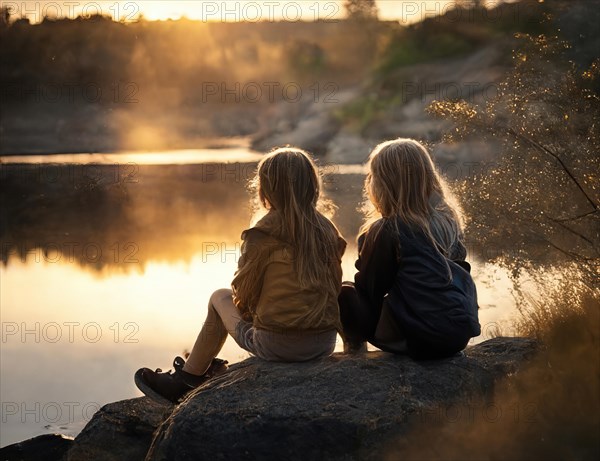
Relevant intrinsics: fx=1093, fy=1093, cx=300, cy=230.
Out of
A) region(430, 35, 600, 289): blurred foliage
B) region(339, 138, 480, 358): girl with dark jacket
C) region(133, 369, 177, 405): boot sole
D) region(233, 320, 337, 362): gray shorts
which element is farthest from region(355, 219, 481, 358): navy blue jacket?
region(430, 35, 600, 289): blurred foliage

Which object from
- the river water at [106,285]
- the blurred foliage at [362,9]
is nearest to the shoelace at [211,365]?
the river water at [106,285]

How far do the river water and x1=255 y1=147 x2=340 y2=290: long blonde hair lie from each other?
168cm

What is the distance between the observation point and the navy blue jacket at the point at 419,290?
12.7 feet

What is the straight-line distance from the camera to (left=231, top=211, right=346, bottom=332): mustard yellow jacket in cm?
396

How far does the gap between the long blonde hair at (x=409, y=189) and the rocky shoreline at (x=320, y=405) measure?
0.48 meters

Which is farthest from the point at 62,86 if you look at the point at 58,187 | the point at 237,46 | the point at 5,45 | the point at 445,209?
the point at 445,209

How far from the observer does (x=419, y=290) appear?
3.91 metres

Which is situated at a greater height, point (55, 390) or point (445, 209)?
point (445, 209)

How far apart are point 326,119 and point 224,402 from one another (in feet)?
67.6

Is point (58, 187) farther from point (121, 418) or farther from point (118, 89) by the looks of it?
point (118, 89)

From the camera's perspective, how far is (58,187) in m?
16.3

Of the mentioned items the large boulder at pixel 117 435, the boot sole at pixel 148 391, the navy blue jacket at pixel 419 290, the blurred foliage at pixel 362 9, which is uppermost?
the blurred foliage at pixel 362 9

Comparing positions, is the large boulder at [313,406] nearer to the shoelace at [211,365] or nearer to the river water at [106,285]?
the shoelace at [211,365]

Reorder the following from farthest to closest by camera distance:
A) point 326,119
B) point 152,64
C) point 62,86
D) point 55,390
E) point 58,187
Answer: point 152,64
point 62,86
point 326,119
point 58,187
point 55,390
